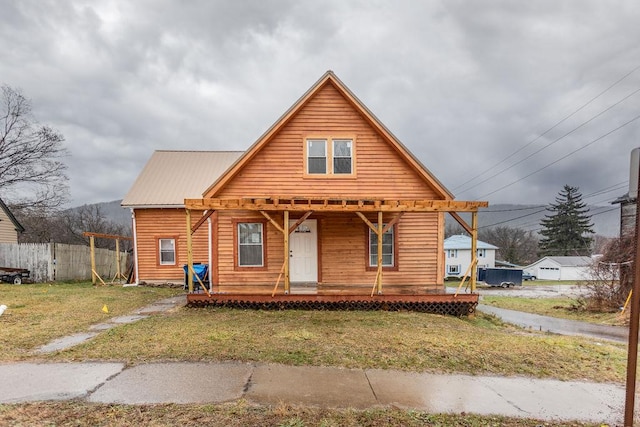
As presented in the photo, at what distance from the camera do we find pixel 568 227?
65500mm

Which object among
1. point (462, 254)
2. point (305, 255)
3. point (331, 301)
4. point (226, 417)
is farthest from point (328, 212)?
point (462, 254)

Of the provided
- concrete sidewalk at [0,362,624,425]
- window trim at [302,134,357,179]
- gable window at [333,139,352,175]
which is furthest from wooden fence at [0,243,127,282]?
concrete sidewalk at [0,362,624,425]

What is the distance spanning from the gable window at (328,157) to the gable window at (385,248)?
2429 mm

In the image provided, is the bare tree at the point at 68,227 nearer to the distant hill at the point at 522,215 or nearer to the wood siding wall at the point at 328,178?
the distant hill at the point at 522,215

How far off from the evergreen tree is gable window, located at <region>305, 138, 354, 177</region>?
67.4 meters

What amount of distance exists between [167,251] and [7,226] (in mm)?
13985

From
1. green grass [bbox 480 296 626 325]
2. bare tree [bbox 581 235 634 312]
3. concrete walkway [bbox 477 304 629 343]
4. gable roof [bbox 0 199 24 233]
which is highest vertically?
gable roof [bbox 0 199 24 233]

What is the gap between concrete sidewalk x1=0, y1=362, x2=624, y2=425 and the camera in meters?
3.98

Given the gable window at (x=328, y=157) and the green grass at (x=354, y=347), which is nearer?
the green grass at (x=354, y=347)

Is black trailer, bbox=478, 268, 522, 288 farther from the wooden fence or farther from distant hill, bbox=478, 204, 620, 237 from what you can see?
the wooden fence

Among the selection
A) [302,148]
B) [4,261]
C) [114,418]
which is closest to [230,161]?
[302,148]

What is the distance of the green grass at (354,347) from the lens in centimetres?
533

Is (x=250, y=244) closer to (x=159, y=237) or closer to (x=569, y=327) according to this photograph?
(x=159, y=237)

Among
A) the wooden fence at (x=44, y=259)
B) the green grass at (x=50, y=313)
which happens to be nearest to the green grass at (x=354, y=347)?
the green grass at (x=50, y=313)
